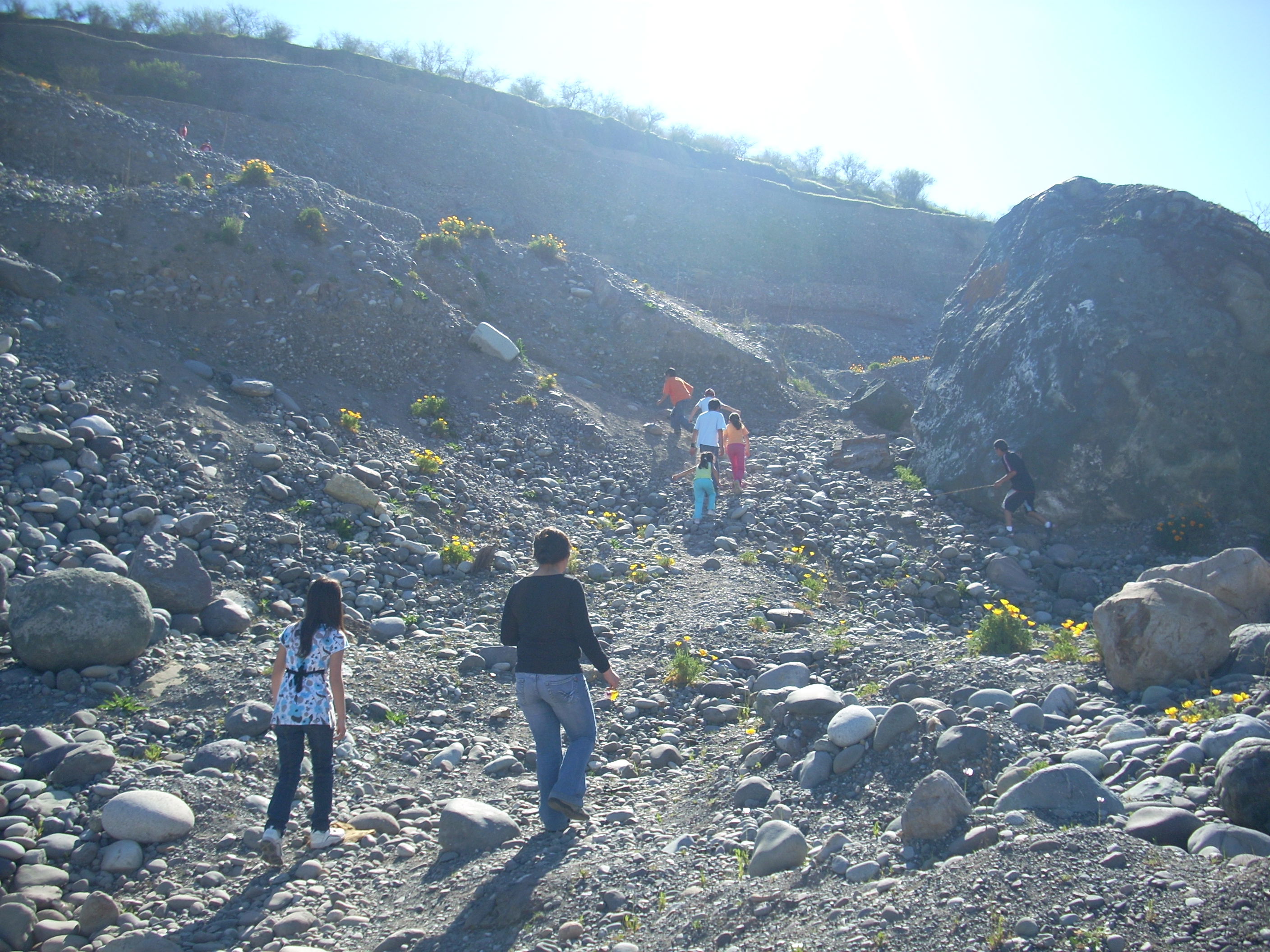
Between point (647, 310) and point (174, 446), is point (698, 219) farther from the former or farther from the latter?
point (174, 446)

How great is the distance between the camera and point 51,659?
→ 238 inches

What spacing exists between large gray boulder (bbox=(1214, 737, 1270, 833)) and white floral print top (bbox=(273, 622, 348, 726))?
4671 millimetres

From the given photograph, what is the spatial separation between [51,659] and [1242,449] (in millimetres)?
14113

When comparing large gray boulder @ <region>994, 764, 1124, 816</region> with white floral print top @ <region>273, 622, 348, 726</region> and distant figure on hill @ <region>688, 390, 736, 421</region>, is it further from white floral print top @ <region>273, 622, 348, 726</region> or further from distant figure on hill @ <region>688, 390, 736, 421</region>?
distant figure on hill @ <region>688, 390, 736, 421</region>

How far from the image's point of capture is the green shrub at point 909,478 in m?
13.8

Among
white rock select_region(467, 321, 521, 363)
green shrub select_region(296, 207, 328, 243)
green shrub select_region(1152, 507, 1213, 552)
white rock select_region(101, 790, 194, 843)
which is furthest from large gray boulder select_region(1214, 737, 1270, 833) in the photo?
green shrub select_region(296, 207, 328, 243)

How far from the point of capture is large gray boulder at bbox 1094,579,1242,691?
5.68 meters

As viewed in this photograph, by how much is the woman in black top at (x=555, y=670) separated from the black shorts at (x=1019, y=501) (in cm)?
927

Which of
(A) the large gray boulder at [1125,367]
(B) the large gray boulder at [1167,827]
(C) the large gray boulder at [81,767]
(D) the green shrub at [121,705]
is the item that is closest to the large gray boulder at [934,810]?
(B) the large gray boulder at [1167,827]

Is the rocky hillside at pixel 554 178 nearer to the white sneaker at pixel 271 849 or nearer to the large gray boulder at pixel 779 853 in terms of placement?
the large gray boulder at pixel 779 853

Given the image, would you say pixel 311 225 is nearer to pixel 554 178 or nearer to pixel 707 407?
pixel 707 407

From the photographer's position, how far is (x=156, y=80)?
29969mm

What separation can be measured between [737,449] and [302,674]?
9815 millimetres

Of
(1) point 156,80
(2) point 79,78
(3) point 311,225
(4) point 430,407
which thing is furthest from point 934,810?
(1) point 156,80
